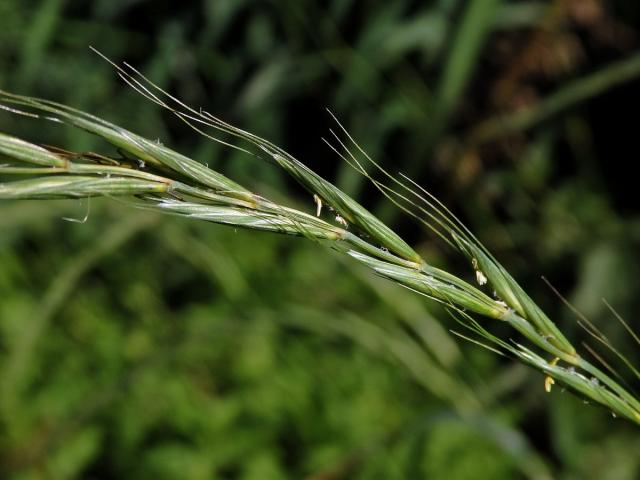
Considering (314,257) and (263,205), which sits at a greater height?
(263,205)

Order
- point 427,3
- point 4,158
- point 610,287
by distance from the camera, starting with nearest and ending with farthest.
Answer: point 4,158 < point 610,287 < point 427,3

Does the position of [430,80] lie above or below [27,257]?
below

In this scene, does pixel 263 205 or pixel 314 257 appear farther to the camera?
pixel 314 257

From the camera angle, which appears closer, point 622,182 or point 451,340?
point 451,340

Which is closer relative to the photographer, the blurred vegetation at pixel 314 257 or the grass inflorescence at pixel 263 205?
the grass inflorescence at pixel 263 205

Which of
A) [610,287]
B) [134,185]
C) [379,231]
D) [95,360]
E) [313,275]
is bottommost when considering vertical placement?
[610,287]

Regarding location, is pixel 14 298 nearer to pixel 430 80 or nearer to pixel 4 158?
pixel 430 80

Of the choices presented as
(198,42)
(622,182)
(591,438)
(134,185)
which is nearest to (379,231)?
(134,185)

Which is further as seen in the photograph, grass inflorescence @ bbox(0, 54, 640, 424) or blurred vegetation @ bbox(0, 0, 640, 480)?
blurred vegetation @ bbox(0, 0, 640, 480)
